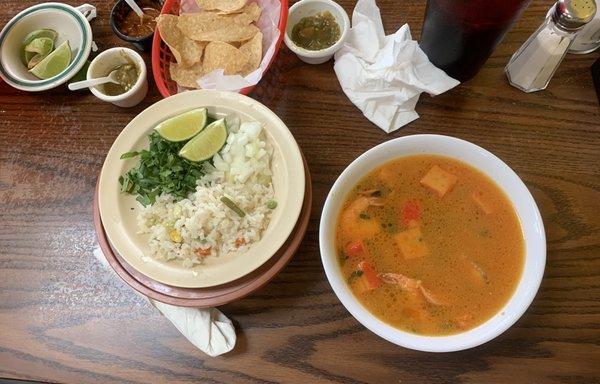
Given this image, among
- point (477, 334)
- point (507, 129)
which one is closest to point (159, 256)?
point (477, 334)

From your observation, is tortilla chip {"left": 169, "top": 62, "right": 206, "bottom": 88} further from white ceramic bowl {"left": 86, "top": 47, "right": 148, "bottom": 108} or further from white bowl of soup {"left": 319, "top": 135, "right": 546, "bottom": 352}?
white bowl of soup {"left": 319, "top": 135, "right": 546, "bottom": 352}

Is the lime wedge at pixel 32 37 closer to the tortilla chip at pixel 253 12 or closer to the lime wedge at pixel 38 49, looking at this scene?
the lime wedge at pixel 38 49

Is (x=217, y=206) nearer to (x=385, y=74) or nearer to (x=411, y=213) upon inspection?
(x=411, y=213)

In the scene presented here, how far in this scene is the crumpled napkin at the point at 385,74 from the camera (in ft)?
5.50

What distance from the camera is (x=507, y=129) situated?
5.54 ft

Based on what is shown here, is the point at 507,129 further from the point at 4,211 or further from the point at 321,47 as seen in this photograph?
the point at 4,211

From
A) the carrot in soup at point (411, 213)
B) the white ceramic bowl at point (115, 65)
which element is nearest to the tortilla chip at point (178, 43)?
the white ceramic bowl at point (115, 65)

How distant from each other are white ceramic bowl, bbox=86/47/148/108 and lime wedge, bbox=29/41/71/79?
0.51 ft

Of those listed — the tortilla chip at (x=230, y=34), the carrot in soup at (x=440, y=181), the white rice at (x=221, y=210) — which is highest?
the tortilla chip at (x=230, y=34)

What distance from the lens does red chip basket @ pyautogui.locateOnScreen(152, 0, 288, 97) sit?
171 centimetres

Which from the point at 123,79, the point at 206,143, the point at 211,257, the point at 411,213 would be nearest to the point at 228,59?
the point at 206,143

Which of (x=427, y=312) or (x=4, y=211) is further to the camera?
(x=4, y=211)

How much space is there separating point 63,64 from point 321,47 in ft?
3.25

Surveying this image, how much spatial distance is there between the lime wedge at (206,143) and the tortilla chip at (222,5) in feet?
1.51
